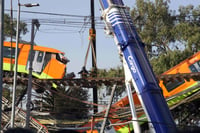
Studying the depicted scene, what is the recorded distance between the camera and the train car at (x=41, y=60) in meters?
32.0

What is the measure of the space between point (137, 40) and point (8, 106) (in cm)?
1233

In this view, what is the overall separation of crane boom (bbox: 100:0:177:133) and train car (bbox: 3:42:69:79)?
14.8 meters

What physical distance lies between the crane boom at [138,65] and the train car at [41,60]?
582 inches

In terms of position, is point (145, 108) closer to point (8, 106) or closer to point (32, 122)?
point (32, 122)

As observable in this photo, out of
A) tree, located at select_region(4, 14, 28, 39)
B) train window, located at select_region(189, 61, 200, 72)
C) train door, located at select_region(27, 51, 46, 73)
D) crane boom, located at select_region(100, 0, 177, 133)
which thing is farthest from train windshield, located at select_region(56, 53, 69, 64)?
crane boom, located at select_region(100, 0, 177, 133)

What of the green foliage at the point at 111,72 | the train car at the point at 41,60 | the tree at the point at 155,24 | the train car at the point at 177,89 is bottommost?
the train car at the point at 177,89

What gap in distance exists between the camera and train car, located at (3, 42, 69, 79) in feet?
105

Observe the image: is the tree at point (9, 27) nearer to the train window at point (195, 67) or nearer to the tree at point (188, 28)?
the tree at point (188, 28)

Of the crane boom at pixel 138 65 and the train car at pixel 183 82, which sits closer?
the crane boom at pixel 138 65

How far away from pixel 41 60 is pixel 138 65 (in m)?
17.3

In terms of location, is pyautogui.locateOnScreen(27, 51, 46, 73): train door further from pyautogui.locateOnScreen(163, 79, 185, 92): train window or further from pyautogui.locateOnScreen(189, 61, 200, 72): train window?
pyautogui.locateOnScreen(189, 61, 200, 72): train window

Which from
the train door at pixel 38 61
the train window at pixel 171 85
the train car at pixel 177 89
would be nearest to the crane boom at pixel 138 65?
the train car at pixel 177 89

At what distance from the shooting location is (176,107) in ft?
73.9

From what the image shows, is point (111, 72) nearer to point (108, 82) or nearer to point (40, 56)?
point (40, 56)
